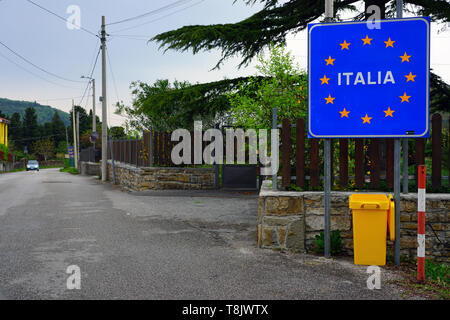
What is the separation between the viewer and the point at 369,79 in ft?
19.0

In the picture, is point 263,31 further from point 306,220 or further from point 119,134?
point 119,134

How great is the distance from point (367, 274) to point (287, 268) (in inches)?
39.4

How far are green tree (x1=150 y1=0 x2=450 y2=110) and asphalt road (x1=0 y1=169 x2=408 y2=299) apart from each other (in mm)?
6420

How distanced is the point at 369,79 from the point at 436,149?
4.80 ft

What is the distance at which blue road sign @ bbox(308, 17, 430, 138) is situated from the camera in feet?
18.4

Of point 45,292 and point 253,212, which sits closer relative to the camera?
point 45,292

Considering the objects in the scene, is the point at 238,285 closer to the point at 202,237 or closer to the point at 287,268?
the point at 287,268

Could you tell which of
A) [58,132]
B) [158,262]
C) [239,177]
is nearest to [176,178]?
[239,177]

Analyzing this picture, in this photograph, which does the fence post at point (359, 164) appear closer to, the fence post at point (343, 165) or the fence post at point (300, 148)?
the fence post at point (343, 165)

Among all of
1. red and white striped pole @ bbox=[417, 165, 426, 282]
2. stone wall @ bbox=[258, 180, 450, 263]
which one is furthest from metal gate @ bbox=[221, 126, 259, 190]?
red and white striped pole @ bbox=[417, 165, 426, 282]

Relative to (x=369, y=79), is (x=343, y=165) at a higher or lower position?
lower

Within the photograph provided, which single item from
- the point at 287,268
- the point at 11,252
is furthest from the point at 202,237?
the point at 11,252

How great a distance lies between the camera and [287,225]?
620 cm

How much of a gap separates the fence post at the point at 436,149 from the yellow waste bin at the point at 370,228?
3.54ft
